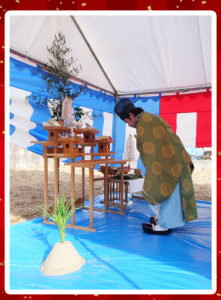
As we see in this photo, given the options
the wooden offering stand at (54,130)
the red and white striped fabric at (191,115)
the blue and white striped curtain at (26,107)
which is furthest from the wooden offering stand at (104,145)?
the red and white striped fabric at (191,115)

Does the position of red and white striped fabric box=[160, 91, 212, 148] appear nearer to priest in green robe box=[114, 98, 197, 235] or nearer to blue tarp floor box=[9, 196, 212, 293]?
blue tarp floor box=[9, 196, 212, 293]

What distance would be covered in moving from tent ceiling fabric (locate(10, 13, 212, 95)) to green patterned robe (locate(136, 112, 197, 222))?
5.03ft

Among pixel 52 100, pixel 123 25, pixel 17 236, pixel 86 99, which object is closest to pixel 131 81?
pixel 86 99

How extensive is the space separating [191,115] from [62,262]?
12.1 feet

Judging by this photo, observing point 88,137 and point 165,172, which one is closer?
point 165,172

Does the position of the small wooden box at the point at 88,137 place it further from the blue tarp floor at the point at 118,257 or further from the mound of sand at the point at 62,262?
the mound of sand at the point at 62,262

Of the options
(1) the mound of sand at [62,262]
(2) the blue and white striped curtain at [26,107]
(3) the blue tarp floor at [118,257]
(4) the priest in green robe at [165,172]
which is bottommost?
(3) the blue tarp floor at [118,257]

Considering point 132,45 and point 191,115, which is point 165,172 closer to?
point 132,45

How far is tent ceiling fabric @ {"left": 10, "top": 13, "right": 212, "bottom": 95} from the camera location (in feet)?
9.41

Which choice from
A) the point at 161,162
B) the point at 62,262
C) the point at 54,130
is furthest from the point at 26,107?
the point at 62,262

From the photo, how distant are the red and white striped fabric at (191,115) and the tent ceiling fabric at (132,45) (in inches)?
9.3

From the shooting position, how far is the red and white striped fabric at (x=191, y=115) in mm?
4336

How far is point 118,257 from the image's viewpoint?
1901 mm

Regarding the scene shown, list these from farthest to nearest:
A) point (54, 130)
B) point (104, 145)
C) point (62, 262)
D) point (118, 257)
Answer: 1. point (104, 145)
2. point (54, 130)
3. point (118, 257)
4. point (62, 262)
